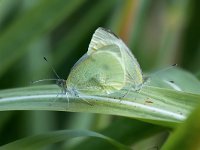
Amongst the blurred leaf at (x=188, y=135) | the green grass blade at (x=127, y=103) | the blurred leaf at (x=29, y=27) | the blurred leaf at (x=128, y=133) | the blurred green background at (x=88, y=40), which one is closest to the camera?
the blurred leaf at (x=188, y=135)

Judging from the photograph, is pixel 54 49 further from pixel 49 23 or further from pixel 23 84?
pixel 49 23

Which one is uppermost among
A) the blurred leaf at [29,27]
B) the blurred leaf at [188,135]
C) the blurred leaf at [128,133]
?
the blurred leaf at [29,27]

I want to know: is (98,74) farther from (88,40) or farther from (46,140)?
(88,40)

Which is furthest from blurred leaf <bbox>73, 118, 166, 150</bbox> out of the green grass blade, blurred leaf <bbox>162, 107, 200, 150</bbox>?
blurred leaf <bbox>162, 107, 200, 150</bbox>

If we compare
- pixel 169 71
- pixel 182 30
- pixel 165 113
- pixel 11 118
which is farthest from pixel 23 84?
pixel 165 113

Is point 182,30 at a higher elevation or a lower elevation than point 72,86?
lower

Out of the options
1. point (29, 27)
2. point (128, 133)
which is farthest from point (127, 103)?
point (29, 27)

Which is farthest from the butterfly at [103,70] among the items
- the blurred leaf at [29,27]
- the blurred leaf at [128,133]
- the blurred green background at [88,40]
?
the blurred green background at [88,40]

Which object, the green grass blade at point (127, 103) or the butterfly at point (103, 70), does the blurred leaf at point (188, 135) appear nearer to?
the green grass blade at point (127, 103)
